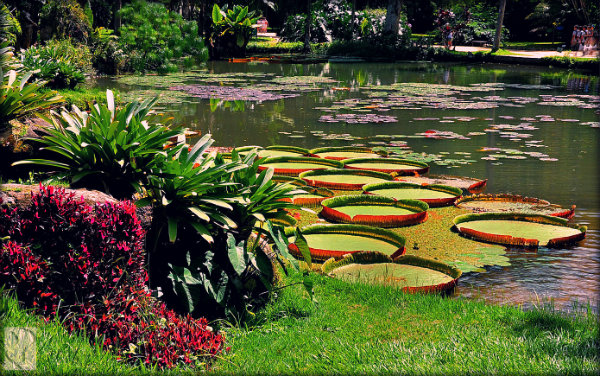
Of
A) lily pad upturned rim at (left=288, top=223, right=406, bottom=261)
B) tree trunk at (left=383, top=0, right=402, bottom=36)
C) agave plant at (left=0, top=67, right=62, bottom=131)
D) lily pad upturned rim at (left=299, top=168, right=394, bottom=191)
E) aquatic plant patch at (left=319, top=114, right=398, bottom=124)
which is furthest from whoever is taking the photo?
tree trunk at (left=383, top=0, right=402, bottom=36)

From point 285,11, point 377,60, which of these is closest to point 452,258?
point 377,60

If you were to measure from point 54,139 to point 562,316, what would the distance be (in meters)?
3.43

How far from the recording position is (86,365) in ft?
8.17

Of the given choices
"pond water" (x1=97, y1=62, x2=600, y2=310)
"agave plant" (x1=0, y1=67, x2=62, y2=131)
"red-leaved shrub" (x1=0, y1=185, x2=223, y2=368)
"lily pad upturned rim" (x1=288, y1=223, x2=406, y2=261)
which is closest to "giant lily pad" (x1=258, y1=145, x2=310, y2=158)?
"pond water" (x1=97, y1=62, x2=600, y2=310)

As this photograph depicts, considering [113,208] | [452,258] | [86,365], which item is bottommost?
[452,258]

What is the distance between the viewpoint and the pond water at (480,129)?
16.0 ft

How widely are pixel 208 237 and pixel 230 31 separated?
28.6 metres

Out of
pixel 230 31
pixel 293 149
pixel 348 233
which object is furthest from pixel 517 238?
pixel 230 31

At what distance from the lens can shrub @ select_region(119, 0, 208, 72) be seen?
2138 centimetres

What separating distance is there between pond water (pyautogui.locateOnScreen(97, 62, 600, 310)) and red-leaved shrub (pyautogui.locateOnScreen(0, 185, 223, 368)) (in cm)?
253

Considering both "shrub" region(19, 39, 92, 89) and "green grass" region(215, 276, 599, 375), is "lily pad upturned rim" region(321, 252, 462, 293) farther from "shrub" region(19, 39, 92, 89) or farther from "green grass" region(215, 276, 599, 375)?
"shrub" region(19, 39, 92, 89)

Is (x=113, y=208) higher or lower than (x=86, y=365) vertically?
higher

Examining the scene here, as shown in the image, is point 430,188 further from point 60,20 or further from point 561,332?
point 60,20

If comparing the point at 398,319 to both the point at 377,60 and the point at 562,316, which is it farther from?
the point at 377,60
